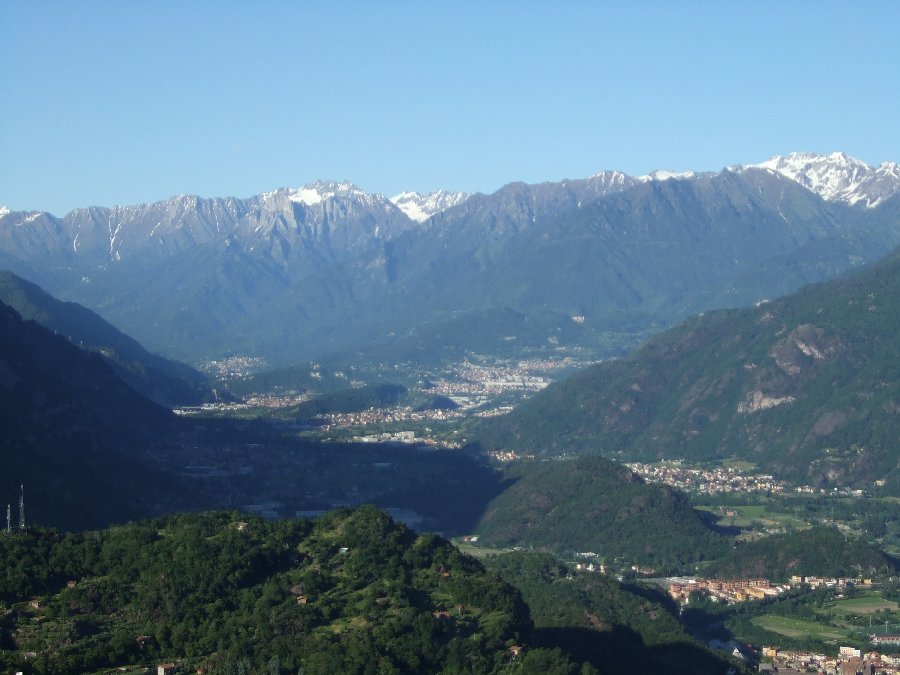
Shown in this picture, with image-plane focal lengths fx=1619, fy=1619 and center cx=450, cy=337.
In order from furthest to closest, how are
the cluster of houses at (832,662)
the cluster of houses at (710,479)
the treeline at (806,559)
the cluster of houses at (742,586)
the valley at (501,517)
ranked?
the cluster of houses at (710,479) → the treeline at (806,559) → the cluster of houses at (742,586) → the cluster of houses at (832,662) → the valley at (501,517)

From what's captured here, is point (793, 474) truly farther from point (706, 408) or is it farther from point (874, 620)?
point (874, 620)

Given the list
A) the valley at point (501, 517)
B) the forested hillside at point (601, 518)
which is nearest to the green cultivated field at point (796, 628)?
the valley at point (501, 517)

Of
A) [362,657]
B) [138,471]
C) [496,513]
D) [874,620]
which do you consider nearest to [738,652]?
[874,620]

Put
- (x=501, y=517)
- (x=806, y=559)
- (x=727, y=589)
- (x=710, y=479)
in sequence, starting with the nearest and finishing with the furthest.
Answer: (x=727, y=589)
(x=806, y=559)
(x=501, y=517)
(x=710, y=479)

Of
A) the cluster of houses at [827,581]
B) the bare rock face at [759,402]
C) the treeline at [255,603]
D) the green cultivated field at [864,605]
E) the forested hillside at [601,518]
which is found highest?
the treeline at [255,603]

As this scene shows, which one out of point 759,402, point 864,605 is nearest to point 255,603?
point 864,605

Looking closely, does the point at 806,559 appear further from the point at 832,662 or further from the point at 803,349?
the point at 803,349

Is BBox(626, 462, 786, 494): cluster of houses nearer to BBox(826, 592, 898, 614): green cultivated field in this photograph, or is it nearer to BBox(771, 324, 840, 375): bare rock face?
BBox(771, 324, 840, 375): bare rock face

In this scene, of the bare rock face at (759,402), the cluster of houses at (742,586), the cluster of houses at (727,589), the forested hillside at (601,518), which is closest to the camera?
the cluster of houses at (727,589)

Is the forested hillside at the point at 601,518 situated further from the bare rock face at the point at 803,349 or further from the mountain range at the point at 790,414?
the bare rock face at the point at 803,349
